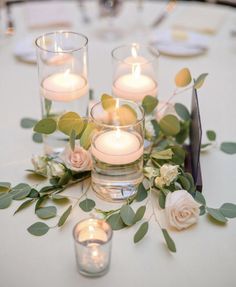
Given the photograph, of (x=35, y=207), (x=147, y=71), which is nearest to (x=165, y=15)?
(x=147, y=71)

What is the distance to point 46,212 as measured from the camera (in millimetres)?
1027

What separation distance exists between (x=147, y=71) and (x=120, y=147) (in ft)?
0.97

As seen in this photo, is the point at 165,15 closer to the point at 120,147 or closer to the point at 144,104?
the point at 144,104

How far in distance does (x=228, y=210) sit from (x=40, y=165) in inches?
16.2

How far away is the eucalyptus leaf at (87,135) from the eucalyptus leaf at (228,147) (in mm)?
366

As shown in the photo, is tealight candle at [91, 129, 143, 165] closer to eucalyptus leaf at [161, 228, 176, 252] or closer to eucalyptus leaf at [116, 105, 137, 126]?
eucalyptus leaf at [116, 105, 137, 126]

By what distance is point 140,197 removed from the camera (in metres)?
1.06

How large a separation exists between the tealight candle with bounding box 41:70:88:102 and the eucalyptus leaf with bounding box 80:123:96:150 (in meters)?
0.16

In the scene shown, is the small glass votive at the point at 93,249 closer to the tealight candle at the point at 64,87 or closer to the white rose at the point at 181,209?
the white rose at the point at 181,209

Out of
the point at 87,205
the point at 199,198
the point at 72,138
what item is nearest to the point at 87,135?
the point at 72,138

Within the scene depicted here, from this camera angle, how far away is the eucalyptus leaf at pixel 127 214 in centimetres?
99

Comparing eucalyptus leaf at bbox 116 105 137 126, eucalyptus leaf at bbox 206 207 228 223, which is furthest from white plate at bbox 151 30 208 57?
eucalyptus leaf at bbox 206 207 228 223

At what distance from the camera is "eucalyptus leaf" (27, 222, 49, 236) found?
0.99 meters

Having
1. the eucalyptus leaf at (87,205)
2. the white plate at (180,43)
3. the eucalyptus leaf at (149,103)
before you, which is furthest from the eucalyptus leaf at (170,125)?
the white plate at (180,43)
